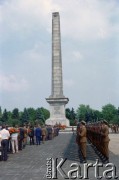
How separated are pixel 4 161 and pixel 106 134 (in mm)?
4016

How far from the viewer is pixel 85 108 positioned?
133 meters

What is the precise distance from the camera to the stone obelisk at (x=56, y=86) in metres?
49.9

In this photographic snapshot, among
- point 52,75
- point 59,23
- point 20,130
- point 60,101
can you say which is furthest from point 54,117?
point 20,130

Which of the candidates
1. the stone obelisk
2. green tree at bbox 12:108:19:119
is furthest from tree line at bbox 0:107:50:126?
the stone obelisk

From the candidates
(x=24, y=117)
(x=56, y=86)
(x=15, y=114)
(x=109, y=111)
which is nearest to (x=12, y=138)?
(x=56, y=86)

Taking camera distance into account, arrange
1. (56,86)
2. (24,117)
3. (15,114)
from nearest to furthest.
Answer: (56,86)
(24,117)
(15,114)

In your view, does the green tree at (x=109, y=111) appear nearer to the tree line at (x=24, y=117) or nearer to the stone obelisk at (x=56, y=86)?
the tree line at (x=24, y=117)

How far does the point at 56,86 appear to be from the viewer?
5106cm

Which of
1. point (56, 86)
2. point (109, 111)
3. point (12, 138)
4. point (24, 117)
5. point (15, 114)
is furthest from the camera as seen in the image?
point (109, 111)

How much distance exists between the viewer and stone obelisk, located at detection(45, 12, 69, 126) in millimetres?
49862

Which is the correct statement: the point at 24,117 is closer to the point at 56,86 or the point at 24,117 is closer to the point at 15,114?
the point at 15,114

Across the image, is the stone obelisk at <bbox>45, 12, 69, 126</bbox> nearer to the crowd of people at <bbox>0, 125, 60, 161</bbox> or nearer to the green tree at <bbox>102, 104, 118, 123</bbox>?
the crowd of people at <bbox>0, 125, 60, 161</bbox>

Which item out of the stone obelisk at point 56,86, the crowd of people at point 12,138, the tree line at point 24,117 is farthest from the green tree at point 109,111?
the crowd of people at point 12,138

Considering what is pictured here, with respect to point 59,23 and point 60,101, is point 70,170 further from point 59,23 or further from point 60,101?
point 59,23
